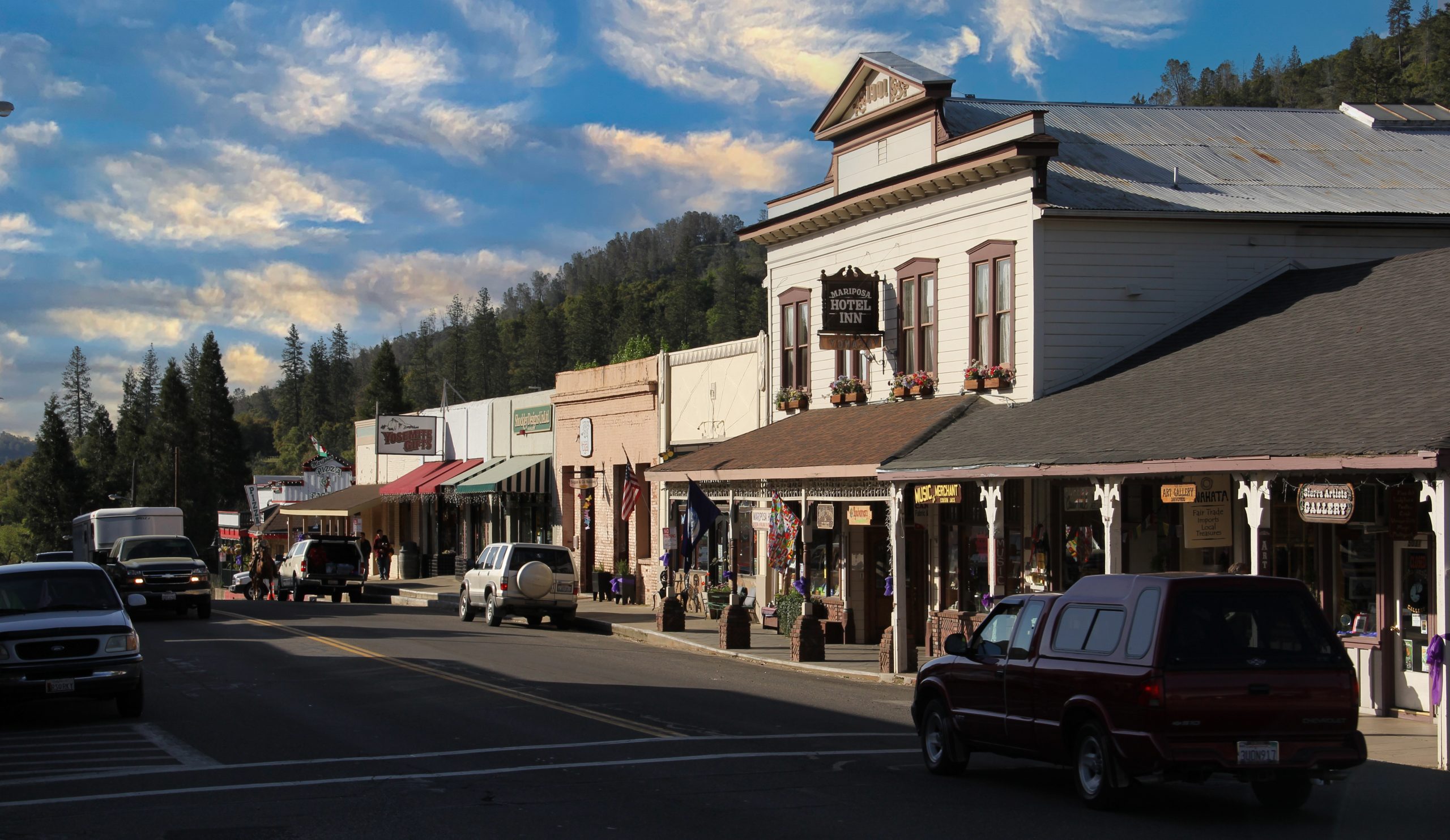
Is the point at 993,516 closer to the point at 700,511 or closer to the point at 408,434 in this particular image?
the point at 700,511

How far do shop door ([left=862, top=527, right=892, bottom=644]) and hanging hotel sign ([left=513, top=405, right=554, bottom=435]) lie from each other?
19.0m

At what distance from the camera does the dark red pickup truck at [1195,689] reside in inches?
383

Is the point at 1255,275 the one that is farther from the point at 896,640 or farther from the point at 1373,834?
the point at 1373,834

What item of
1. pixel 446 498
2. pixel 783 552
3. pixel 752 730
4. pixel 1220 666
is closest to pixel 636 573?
pixel 783 552

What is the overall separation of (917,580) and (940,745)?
13.8 m

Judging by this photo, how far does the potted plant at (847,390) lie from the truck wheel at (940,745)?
1551cm

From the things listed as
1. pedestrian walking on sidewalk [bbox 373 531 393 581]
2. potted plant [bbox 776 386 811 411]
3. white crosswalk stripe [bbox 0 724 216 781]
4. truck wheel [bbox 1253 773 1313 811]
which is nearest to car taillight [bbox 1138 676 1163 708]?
truck wheel [bbox 1253 773 1313 811]

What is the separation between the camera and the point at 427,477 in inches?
2072

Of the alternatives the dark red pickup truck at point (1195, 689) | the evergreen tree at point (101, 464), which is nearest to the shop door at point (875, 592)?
the dark red pickup truck at point (1195, 689)

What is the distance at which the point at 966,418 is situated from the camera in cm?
2314

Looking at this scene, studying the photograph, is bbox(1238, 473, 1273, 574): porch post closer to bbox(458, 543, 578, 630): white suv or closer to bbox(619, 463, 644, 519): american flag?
bbox(458, 543, 578, 630): white suv

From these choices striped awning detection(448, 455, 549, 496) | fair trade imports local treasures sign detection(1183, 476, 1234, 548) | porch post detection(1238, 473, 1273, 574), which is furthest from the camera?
striped awning detection(448, 455, 549, 496)

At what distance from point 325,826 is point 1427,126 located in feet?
89.1

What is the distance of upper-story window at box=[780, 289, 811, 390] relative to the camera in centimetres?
3008
